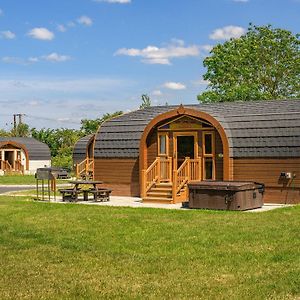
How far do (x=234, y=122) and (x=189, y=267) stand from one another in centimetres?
1214

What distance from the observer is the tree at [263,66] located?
150 feet

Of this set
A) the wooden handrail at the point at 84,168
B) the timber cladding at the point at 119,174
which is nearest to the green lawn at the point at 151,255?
the timber cladding at the point at 119,174

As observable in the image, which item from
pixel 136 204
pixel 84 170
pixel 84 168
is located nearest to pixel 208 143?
pixel 136 204

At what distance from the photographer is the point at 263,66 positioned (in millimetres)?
46094

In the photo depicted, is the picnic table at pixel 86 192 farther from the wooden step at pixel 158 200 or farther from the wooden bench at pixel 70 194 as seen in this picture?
the wooden step at pixel 158 200

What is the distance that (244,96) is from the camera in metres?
43.2

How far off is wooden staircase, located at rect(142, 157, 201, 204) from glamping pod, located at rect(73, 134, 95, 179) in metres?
10.3

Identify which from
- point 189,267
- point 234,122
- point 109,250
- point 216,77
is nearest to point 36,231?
point 109,250

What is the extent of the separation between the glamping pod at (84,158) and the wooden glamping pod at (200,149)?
8.50 metres

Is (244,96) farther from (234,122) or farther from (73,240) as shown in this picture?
(73,240)

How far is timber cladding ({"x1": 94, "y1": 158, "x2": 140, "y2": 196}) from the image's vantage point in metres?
23.0


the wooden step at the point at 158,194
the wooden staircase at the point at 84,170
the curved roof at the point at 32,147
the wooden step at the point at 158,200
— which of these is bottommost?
the wooden step at the point at 158,200

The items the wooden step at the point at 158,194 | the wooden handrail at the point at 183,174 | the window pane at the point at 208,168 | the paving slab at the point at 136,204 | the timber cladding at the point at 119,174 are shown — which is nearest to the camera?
the paving slab at the point at 136,204

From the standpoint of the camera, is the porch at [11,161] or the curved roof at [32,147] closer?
the porch at [11,161]
